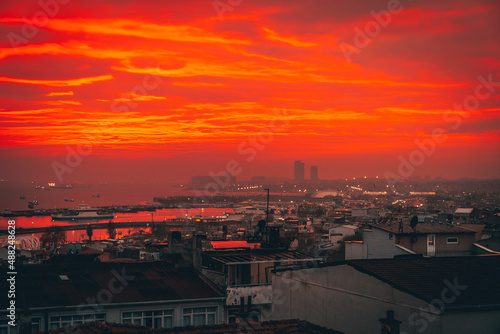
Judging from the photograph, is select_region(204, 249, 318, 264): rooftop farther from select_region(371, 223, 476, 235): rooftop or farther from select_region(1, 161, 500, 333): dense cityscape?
select_region(371, 223, 476, 235): rooftop

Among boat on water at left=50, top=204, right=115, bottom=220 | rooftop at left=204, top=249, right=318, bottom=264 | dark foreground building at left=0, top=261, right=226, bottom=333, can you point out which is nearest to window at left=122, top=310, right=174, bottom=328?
dark foreground building at left=0, top=261, right=226, bottom=333

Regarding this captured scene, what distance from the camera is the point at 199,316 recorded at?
12.2 m

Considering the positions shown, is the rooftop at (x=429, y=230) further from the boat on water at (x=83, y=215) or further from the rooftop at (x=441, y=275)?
the boat on water at (x=83, y=215)

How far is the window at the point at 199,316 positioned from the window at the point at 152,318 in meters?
0.29

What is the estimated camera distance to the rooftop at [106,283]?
11562 mm

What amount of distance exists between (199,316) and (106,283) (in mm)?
2061

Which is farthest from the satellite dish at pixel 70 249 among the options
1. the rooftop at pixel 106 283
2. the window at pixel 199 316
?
the window at pixel 199 316

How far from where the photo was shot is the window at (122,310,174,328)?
11613 millimetres

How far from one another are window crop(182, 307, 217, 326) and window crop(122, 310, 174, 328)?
294mm

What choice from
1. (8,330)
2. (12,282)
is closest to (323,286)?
(8,330)

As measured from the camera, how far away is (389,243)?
16875mm

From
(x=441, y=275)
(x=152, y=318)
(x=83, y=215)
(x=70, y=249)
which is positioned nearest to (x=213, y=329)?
(x=441, y=275)

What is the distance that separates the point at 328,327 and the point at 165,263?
5607 mm

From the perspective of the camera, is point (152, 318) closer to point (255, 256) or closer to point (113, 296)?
point (113, 296)
